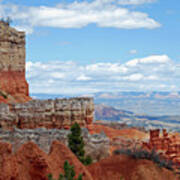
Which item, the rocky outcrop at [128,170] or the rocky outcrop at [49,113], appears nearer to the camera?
the rocky outcrop at [128,170]

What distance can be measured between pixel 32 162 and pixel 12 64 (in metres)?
47.8

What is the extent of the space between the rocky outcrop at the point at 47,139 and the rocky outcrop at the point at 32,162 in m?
13.8

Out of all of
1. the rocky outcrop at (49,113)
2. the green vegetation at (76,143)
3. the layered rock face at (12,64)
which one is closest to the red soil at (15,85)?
the layered rock face at (12,64)

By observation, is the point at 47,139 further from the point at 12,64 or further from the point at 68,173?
the point at 12,64

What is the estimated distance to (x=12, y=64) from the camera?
65.2 m

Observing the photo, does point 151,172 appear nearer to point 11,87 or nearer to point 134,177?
point 134,177

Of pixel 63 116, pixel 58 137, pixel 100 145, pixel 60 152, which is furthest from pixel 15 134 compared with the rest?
pixel 60 152

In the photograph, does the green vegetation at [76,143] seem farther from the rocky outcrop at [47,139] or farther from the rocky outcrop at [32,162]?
the rocky outcrop at [32,162]

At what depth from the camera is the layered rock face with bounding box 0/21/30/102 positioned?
6331 cm

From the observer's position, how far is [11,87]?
→ 212 ft

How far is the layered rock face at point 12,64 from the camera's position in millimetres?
63312

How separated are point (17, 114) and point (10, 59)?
2097 cm

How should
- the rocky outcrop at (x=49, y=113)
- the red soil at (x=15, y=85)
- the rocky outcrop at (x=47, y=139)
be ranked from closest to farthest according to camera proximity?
the rocky outcrop at (x=47, y=139) → the rocky outcrop at (x=49, y=113) → the red soil at (x=15, y=85)

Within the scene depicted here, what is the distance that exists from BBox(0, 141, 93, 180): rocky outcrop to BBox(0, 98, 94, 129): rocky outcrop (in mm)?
23357
